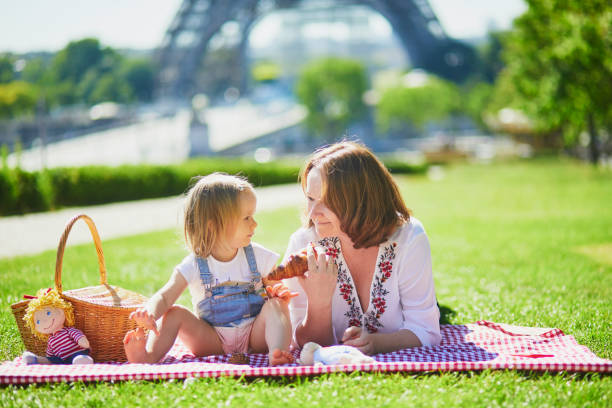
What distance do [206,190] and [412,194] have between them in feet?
36.7

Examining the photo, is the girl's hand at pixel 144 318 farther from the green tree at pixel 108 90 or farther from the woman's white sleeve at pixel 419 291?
the green tree at pixel 108 90

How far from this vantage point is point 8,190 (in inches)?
390

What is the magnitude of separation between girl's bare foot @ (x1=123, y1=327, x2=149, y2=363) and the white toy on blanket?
2.02 ft

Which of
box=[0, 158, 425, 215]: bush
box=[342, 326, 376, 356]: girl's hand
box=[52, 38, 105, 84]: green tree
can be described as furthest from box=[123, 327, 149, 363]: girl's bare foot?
box=[52, 38, 105, 84]: green tree

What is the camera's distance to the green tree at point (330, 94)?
36562 mm

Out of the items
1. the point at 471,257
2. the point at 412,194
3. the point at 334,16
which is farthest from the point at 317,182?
the point at 334,16

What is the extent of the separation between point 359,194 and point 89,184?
1083cm

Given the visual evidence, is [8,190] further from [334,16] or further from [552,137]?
[334,16]

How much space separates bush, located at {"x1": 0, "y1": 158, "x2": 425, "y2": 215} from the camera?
33.3 feet

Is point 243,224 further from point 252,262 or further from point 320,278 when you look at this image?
point 320,278

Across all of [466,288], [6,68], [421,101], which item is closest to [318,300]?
[466,288]

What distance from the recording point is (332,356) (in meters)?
2.29

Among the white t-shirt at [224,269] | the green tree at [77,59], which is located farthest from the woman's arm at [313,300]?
the green tree at [77,59]

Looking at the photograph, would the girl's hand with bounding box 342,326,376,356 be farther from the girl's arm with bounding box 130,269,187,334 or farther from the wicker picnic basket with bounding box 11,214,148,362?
the wicker picnic basket with bounding box 11,214,148,362
